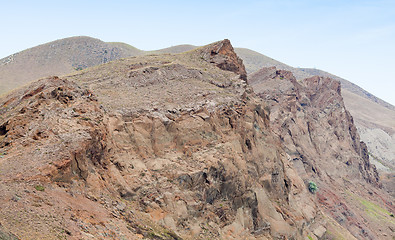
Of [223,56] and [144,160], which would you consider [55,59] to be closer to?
[223,56]

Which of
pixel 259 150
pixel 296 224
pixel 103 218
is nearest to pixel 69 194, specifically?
pixel 103 218

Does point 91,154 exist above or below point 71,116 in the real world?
below

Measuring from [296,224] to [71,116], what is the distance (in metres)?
29.7

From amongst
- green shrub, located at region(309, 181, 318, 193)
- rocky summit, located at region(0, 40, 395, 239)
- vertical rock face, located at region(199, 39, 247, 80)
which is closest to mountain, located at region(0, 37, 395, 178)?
vertical rock face, located at region(199, 39, 247, 80)

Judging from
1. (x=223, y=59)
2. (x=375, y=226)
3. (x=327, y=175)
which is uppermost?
(x=223, y=59)

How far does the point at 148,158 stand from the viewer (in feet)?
101

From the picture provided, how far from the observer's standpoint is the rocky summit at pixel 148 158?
65.2ft

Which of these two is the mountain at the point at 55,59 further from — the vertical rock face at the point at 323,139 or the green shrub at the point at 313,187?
the green shrub at the point at 313,187

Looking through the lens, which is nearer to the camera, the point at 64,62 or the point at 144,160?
the point at 144,160

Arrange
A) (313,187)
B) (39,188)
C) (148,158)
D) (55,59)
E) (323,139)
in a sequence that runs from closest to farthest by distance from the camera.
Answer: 1. (39,188)
2. (148,158)
3. (313,187)
4. (323,139)
5. (55,59)

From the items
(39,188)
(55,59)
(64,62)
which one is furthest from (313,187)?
(55,59)

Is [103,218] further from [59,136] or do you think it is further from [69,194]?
[59,136]

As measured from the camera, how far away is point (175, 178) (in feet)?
98.6

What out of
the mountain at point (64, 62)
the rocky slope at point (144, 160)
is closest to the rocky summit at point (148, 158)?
the rocky slope at point (144, 160)
